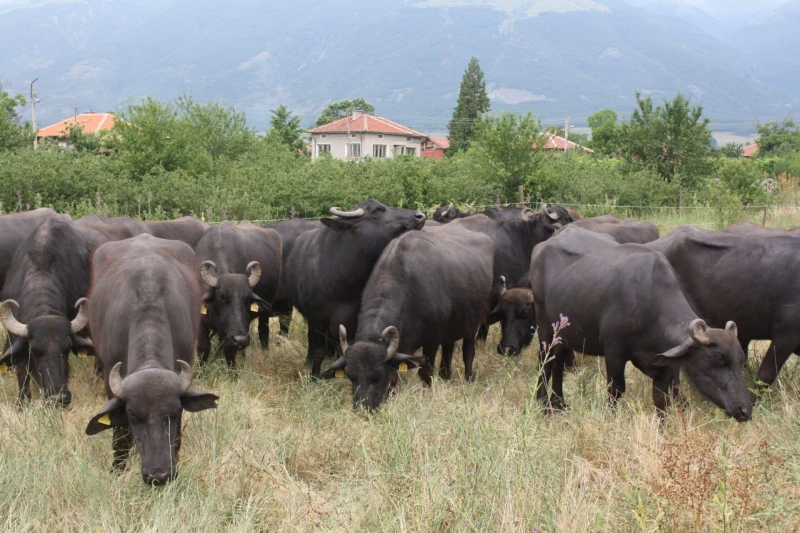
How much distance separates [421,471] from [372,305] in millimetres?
2854

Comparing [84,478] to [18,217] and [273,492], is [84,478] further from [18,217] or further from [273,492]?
[18,217]

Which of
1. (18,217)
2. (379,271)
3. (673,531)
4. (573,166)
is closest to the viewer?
(673,531)

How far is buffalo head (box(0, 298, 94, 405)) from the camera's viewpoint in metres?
6.80

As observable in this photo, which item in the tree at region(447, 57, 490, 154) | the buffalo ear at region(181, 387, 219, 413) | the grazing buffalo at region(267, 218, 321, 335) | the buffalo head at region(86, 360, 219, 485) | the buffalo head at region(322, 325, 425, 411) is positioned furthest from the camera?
the tree at region(447, 57, 490, 154)

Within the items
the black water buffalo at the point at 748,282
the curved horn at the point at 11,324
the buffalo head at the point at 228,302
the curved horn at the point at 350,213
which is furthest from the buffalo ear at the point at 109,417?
the black water buffalo at the point at 748,282

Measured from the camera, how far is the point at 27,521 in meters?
4.69

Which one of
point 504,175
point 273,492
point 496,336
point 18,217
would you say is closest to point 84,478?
point 273,492

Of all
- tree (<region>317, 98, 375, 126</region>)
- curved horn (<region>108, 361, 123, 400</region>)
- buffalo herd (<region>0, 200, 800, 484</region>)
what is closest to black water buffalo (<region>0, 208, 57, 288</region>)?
buffalo herd (<region>0, 200, 800, 484</region>)

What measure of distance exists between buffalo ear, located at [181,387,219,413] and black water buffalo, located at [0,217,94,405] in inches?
82.2

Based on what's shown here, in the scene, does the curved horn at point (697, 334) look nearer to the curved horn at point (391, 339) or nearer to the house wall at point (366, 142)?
the curved horn at point (391, 339)

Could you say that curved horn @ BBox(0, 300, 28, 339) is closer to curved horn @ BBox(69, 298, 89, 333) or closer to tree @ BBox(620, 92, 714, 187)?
curved horn @ BBox(69, 298, 89, 333)

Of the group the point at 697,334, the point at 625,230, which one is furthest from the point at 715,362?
the point at 625,230

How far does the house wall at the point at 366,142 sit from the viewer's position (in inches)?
3049

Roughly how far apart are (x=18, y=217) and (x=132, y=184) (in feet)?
31.1
